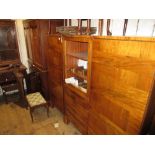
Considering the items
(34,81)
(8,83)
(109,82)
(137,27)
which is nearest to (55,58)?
(34,81)

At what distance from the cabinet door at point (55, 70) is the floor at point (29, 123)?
338 mm

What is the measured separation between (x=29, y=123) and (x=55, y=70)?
121cm

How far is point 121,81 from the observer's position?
3.96 ft

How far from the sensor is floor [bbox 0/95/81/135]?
2405 mm

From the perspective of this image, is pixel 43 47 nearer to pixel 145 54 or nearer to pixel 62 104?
pixel 62 104

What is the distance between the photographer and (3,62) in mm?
3547

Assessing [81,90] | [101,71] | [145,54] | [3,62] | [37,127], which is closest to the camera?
[145,54]

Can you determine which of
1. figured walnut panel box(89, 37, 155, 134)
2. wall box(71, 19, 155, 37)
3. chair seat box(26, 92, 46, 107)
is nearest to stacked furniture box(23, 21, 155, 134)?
figured walnut panel box(89, 37, 155, 134)

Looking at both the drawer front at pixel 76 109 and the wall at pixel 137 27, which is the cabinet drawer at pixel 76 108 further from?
the wall at pixel 137 27

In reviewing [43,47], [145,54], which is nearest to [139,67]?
[145,54]

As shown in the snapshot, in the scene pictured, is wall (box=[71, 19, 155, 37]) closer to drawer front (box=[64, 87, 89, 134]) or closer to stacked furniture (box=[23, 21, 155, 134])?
stacked furniture (box=[23, 21, 155, 134])

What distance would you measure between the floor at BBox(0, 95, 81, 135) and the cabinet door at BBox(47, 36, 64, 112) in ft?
1.11
